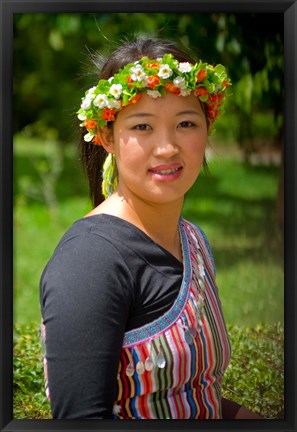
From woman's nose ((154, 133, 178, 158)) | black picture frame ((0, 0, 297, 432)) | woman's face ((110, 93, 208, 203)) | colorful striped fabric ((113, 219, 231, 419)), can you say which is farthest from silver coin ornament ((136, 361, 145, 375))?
woman's nose ((154, 133, 178, 158))

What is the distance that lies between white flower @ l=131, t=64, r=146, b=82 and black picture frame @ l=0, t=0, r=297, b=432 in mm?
270

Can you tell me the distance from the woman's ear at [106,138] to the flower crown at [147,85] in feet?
0.09

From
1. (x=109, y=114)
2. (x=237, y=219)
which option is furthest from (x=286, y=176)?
(x=237, y=219)

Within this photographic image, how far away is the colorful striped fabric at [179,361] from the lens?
2375mm

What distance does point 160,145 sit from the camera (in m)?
2.45

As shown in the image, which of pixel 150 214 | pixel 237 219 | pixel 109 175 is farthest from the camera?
pixel 237 219

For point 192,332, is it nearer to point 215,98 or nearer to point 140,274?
point 140,274

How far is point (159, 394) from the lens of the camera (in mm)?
2439

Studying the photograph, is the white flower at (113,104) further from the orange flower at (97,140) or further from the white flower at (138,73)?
the orange flower at (97,140)

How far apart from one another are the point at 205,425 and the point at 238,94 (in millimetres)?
4391

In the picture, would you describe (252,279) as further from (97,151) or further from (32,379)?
(97,151)

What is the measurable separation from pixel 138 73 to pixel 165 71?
8 cm

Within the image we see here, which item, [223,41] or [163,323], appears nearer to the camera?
[163,323]

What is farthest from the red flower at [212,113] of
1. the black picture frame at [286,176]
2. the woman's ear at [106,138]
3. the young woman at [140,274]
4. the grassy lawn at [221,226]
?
the grassy lawn at [221,226]
